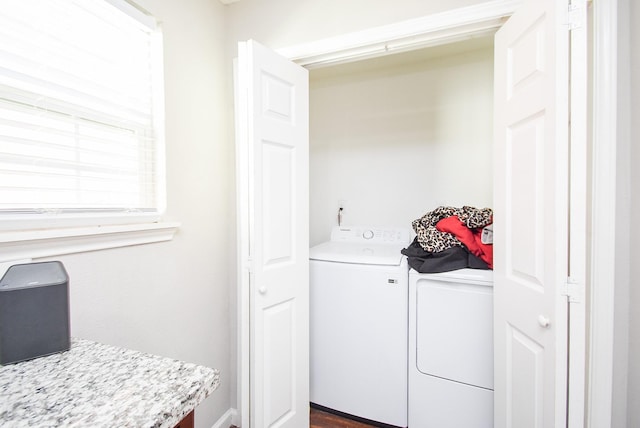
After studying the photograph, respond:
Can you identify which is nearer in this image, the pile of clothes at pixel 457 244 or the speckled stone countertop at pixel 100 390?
the speckled stone countertop at pixel 100 390

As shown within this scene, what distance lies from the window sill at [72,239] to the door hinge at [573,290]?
Result: 154cm

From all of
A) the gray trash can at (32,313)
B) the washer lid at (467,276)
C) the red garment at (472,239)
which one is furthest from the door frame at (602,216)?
the gray trash can at (32,313)

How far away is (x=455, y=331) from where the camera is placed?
1522 millimetres

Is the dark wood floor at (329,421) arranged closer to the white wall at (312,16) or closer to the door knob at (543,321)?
the door knob at (543,321)

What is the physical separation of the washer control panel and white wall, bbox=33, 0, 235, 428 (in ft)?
3.26

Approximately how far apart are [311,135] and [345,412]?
2195mm

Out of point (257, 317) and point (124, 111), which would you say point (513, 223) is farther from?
point (124, 111)

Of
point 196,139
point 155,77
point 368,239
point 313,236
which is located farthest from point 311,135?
point 155,77

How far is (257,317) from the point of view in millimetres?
1306

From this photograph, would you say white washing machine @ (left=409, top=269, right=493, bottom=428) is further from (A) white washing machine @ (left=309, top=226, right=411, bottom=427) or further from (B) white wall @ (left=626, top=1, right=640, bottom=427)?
(B) white wall @ (left=626, top=1, right=640, bottom=427)

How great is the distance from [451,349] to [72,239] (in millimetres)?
1794

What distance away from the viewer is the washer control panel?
2.20 metres

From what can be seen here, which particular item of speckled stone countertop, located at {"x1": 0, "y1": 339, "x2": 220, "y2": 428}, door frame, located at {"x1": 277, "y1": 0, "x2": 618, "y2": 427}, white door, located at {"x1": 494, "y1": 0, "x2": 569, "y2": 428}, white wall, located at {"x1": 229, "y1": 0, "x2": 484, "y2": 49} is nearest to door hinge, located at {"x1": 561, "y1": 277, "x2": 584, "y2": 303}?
white door, located at {"x1": 494, "y1": 0, "x2": 569, "y2": 428}

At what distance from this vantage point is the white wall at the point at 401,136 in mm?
2137
